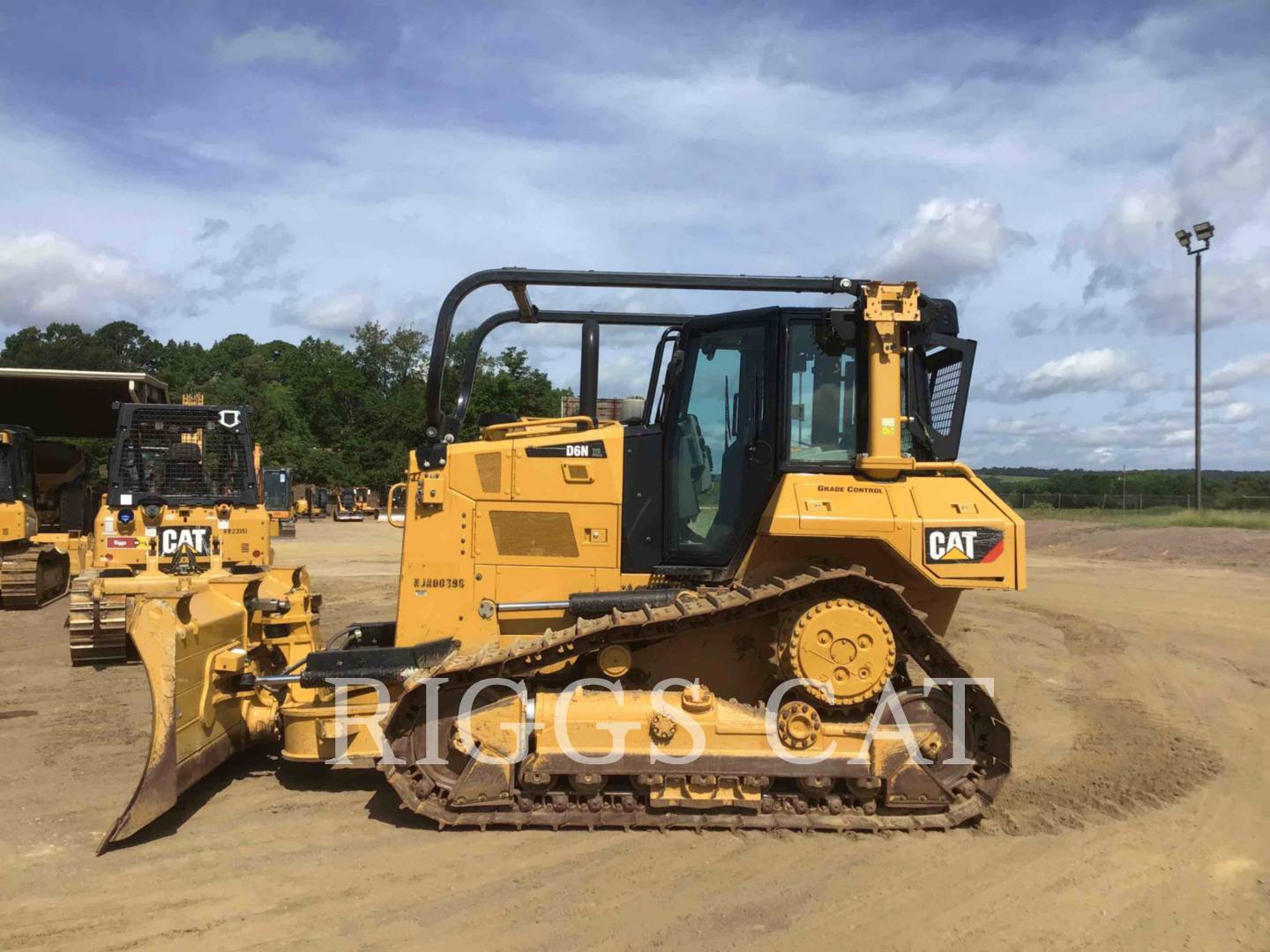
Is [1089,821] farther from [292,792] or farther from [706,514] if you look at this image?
[292,792]

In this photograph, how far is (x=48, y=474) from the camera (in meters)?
18.3

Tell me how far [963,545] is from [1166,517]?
30.2 meters

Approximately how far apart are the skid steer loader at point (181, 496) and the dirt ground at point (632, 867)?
355 cm

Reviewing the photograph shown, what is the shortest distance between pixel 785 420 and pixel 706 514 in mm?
766

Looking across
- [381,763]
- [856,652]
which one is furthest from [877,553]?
[381,763]

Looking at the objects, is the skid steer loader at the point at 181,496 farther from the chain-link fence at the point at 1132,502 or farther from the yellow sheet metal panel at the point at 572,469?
the chain-link fence at the point at 1132,502

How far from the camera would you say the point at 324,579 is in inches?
720

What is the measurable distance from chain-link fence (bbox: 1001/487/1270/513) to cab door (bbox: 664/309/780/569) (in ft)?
95.7

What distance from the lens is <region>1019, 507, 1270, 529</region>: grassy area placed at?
27656mm

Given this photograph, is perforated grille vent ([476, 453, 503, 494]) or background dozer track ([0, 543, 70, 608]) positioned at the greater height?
perforated grille vent ([476, 453, 503, 494])

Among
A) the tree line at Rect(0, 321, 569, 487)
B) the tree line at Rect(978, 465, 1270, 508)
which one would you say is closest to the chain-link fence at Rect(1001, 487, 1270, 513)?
the tree line at Rect(978, 465, 1270, 508)

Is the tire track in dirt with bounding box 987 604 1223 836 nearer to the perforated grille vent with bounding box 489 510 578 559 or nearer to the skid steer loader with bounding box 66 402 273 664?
the perforated grille vent with bounding box 489 510 578 559

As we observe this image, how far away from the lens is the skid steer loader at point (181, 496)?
36.3 ft

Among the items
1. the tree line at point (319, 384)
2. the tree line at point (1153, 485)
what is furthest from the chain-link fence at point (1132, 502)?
the tree line at point (319, 384)
